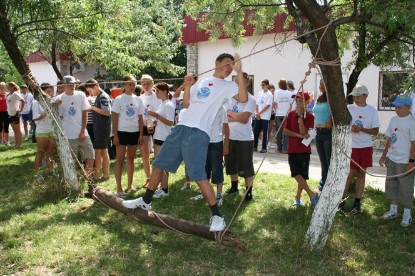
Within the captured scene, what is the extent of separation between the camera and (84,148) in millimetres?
7395

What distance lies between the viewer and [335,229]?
16.6 feet

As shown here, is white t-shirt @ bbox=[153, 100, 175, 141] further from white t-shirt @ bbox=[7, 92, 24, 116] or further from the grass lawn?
white t-shirt @ bbox=[7, 92, 24, 116]

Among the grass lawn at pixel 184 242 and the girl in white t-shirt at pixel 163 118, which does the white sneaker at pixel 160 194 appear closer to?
the girl in white t-shirt at pixel 163 118

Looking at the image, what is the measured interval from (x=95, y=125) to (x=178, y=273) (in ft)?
14.2

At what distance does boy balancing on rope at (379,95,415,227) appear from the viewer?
5270mm

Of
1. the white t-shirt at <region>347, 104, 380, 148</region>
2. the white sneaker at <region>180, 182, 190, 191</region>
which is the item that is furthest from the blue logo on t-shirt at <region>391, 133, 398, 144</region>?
the white sneaker at <region>180, 182, 190, 191</region>

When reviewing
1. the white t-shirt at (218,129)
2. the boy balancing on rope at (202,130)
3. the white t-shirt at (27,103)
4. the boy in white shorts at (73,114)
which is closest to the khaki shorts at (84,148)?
the boy in white shorts at (73,114)

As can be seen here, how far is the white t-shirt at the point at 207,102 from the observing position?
436 cm

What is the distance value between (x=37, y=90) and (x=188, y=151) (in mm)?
3381

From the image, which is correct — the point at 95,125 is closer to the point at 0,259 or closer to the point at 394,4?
the point at 0,259

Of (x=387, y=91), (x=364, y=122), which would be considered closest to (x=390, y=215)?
(x=364, y=122)

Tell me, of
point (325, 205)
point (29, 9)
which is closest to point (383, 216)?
point (325, 205)

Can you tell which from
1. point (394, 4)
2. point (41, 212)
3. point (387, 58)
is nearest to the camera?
point (394, 4)

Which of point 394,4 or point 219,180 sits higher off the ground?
point 394,4
